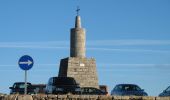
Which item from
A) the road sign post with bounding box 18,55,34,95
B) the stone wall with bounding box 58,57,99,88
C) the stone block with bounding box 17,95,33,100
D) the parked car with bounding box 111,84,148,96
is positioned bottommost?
the stone block with bounding box 17,95,33,100

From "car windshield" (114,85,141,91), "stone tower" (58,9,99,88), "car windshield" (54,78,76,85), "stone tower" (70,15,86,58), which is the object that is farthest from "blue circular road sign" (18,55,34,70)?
"stone tower" (70,15,86,58)

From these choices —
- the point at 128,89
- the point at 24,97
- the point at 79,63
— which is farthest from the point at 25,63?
the point at 79,63

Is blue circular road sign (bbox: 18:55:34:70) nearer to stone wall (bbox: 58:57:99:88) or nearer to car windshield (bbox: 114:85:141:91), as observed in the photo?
car windshield (bbox: 114:85:141:91)

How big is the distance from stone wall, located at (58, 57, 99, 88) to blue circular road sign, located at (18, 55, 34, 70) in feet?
92.0

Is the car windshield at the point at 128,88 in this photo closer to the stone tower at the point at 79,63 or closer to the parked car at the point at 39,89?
the parked car at the point at 39,89

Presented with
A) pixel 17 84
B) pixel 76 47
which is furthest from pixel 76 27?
pixel 17 84

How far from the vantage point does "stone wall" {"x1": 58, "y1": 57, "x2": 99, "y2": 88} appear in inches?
2061

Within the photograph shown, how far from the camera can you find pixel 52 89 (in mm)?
36469

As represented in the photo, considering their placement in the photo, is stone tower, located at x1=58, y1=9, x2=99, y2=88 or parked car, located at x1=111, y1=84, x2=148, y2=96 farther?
stone tower, located at x1=58, y1=9, x2=99, y2=88

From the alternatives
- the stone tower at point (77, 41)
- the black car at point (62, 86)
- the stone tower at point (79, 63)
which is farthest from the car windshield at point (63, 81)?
the stone tower at point (77, 41)

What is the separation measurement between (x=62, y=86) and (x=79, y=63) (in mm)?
15890

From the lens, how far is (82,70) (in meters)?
52.9

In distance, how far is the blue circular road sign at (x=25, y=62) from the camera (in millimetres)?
23922

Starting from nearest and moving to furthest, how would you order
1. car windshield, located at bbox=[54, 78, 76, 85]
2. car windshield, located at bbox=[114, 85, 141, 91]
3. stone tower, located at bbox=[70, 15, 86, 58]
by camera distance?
car windshield, located at bbox=[114, 85, 141, 91], car windshield, located at bbox=[54, 78, 76, 85], stone tower, located at bbox=[70, 15, 86, 58]
